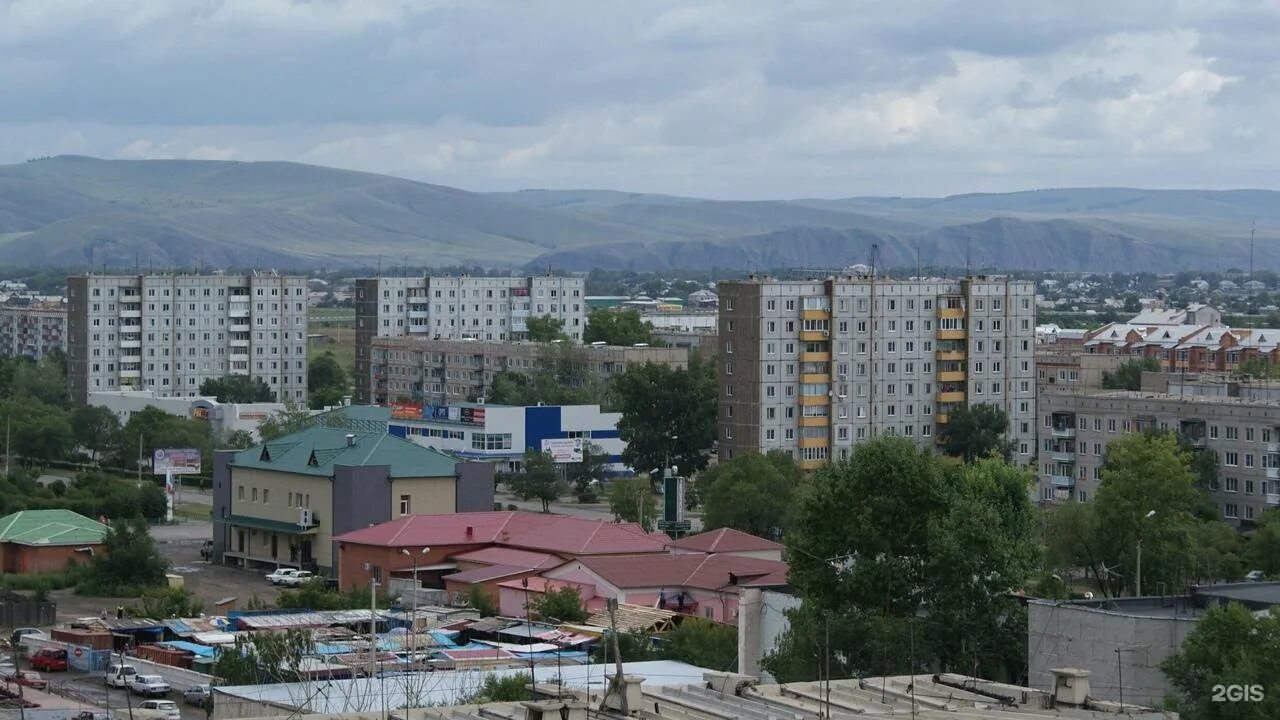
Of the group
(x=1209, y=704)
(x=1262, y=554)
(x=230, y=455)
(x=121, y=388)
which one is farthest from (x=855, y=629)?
(x=121, y=388)

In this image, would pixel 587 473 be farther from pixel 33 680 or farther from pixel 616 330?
pixel 33 680

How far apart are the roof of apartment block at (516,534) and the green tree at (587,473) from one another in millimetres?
17335

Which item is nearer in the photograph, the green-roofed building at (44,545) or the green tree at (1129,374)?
the green-roofed building at (44,545)

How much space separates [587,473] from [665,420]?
2.40m

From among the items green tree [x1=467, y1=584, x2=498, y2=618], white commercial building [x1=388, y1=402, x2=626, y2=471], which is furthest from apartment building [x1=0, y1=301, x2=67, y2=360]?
green tree [x1=467, y1=584, x2=498, y2=618]

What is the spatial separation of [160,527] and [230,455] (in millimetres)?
6118

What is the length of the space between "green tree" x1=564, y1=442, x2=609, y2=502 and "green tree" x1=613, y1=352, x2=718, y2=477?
0.74 m

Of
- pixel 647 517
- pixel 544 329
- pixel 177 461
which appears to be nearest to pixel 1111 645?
pixel 647 517

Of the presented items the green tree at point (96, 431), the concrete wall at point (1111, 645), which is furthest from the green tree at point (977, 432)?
the concrete wall at point (1111, 645)

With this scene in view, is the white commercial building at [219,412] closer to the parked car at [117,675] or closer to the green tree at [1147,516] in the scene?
the green tree at [1147,516]

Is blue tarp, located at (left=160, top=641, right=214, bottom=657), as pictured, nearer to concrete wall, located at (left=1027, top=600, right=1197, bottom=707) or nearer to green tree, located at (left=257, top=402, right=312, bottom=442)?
concrete wall, located at (left=1027, top=600, right=1197, bottom=707)

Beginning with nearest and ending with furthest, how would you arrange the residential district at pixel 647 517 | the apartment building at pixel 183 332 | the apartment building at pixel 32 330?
the residential district at pixel 647 517 → the apartment building at pixel 183 332 → the apartment building at pixel 32 330

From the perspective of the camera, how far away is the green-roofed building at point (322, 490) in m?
36.8

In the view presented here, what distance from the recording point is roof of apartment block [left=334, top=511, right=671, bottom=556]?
32312 mm
